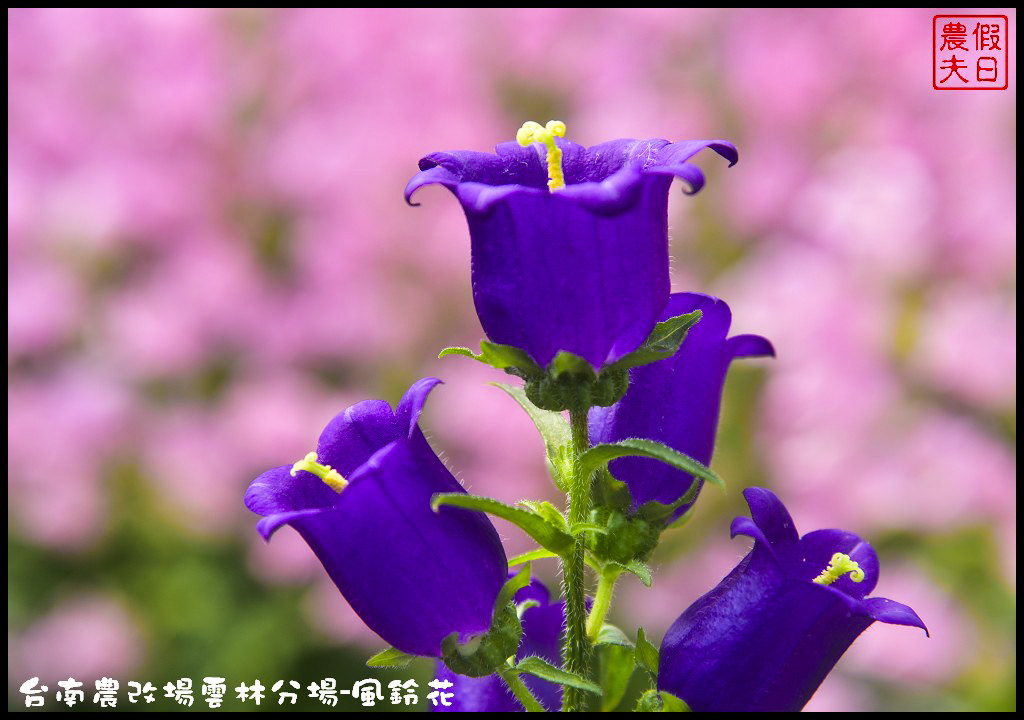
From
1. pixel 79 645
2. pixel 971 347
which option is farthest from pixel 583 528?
pixel 79 645

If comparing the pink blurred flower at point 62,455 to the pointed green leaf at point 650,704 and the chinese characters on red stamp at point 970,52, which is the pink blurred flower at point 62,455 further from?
the chinese characters on red stamp at point 970,52

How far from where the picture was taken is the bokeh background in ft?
7.80

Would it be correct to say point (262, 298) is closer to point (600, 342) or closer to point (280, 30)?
point (280, 30)

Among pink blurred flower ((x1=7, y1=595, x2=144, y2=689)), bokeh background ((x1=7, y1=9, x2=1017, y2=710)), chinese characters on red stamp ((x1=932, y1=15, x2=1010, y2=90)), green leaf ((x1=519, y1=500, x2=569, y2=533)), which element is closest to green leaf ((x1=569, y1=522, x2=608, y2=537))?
green leaf ((x1=519, y1=500, x2=569, y2=533))

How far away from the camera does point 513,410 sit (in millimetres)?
2535

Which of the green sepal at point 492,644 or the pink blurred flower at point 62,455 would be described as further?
the pink blurred flower at point 62,455

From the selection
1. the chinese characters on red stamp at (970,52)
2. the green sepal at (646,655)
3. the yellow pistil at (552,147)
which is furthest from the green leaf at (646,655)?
the chinese characters on red stamp at (970,52)

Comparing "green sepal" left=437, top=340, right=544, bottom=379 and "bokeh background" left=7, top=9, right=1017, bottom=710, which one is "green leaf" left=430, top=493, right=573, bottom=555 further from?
"bokeh background" left=7, top=9, right=1017, bottom=710

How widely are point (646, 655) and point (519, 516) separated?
182mm

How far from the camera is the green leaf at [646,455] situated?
737 mm

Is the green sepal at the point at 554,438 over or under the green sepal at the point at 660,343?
under

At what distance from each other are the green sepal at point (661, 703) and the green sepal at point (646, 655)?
2cm

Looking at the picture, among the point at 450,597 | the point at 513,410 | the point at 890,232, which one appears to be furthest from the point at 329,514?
the point at 890,232

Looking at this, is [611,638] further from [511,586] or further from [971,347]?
[971,347]
